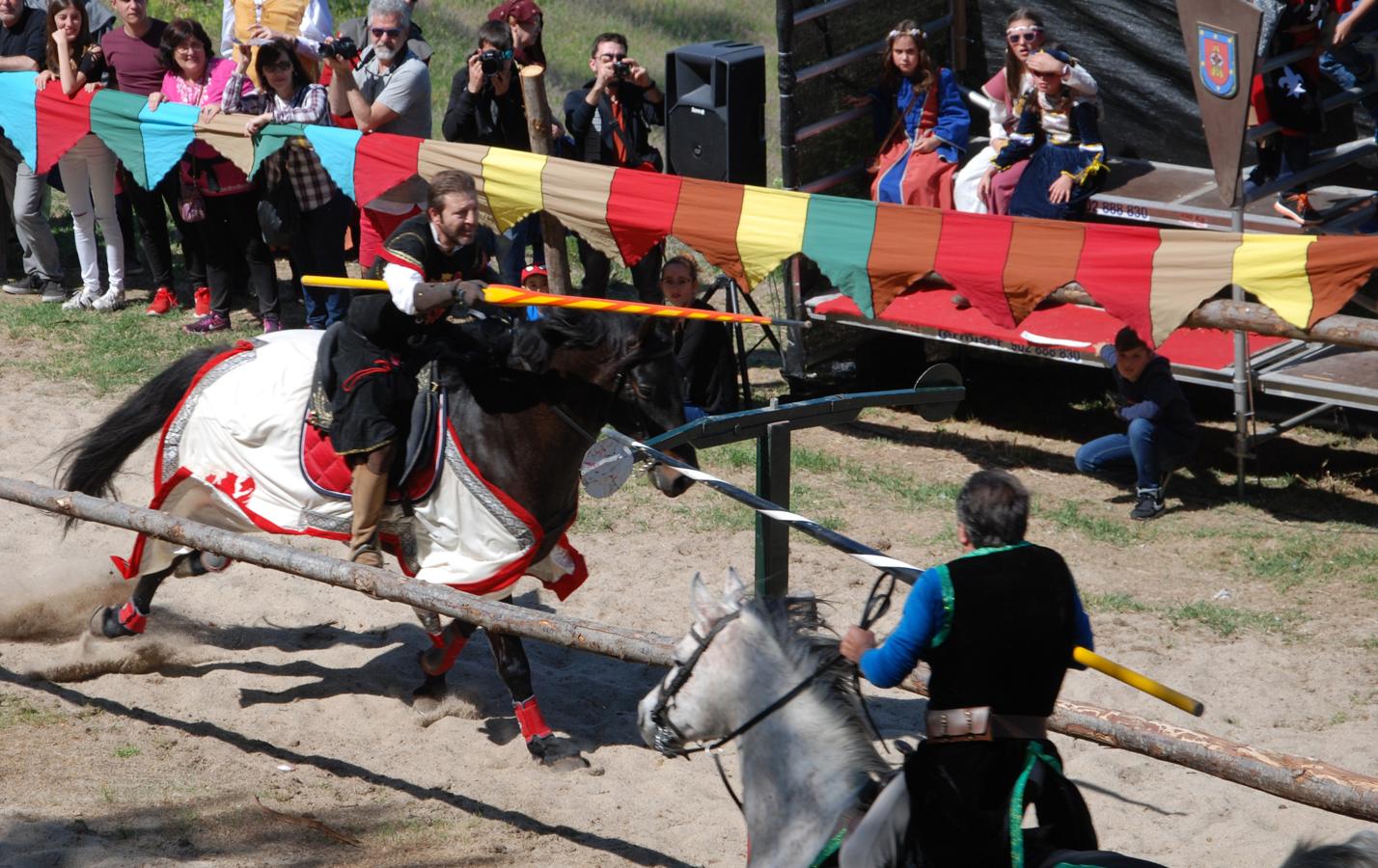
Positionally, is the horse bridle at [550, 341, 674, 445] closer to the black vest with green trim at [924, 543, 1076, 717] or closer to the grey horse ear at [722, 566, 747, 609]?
the grey horse ear at [722, 566, 747, 609]

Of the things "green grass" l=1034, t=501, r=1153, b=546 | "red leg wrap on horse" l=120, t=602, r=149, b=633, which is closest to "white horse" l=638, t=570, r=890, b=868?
"red leg wrap on horse" l=120, t=602, r=149, b=633

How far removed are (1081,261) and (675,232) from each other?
7.56 feet

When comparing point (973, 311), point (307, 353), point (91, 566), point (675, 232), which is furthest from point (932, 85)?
point (91, 566)

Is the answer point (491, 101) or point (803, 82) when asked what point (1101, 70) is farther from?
point (491, 101)

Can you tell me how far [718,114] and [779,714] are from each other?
704cm

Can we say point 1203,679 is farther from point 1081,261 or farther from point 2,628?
point 2,628

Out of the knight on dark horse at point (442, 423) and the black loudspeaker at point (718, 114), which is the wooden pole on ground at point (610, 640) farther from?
the black loudspeaker at point (718, 114)

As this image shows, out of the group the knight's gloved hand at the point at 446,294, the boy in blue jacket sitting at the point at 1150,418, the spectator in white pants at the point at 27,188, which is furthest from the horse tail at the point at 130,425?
the spectator in white pants at the point at 27,188

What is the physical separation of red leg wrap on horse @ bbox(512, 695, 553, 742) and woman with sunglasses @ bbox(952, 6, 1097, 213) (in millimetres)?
4893

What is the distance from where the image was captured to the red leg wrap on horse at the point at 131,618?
6.70 metres

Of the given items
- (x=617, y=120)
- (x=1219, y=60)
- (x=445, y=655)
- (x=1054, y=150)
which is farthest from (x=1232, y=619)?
(x=617, y=120)

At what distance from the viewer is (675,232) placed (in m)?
8.64

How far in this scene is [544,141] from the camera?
9.27 m

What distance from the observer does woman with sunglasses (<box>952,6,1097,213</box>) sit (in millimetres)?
9141
